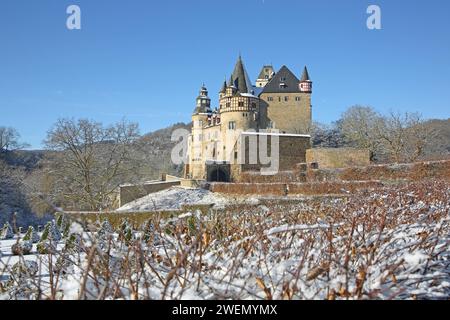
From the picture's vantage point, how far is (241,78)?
49.2 metres

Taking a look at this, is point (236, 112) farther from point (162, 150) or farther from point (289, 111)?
point (162, 150)

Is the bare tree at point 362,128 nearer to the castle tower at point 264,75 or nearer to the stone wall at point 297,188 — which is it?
the castle tower at point 264,75

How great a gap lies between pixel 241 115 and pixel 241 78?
6.20m

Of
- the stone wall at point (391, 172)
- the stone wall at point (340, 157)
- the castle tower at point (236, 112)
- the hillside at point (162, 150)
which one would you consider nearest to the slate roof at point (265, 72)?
the castle tower at point (236, 112)

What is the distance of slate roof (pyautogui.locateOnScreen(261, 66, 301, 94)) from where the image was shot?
50.9 metres

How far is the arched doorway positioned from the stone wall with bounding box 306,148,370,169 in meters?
10.1

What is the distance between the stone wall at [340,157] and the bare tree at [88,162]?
15140mm

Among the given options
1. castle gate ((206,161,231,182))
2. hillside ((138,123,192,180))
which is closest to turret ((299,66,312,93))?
castle gate ((206,161,231,182))

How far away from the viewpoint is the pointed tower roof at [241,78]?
48406 mm

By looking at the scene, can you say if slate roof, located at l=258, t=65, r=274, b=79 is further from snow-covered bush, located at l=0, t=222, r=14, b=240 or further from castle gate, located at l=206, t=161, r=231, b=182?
snow-covered bush, located at l=0, t=222, r=14, b=240

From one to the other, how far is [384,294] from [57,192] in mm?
23775

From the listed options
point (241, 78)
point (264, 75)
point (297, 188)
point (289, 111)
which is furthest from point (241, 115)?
point (297, 188)
